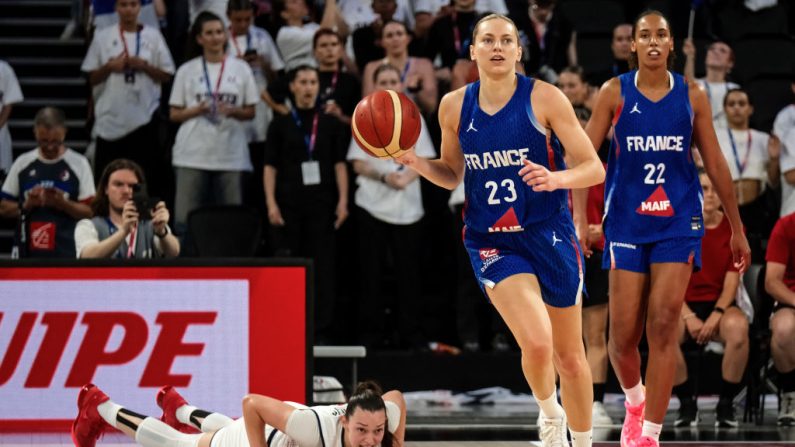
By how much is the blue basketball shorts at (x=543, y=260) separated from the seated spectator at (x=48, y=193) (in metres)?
4.69

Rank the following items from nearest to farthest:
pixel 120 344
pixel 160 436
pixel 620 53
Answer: pixel 160 436
pixel 120 344
pixel 620 53

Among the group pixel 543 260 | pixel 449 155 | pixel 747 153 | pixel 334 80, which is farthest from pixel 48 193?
pixel 747 153

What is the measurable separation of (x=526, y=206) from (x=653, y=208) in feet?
3.16

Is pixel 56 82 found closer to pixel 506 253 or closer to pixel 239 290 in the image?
pixel 239 290

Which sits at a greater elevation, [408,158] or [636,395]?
[408,158]

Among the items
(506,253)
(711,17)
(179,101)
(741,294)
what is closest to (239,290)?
(506,253)

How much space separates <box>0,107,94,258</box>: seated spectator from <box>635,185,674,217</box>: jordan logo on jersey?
487cm

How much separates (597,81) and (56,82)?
556cm

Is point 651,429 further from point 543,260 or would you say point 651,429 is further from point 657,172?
point 657,172

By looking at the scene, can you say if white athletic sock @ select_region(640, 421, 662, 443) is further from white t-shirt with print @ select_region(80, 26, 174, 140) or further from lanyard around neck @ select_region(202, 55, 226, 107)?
white t-shirt with print @ select_region(80, 26, 174, 140)

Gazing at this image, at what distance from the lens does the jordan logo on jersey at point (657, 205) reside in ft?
21.1

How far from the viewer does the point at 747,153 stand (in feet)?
34.4

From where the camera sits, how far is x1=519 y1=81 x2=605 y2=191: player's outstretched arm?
5500 mm

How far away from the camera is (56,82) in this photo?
503 inches
